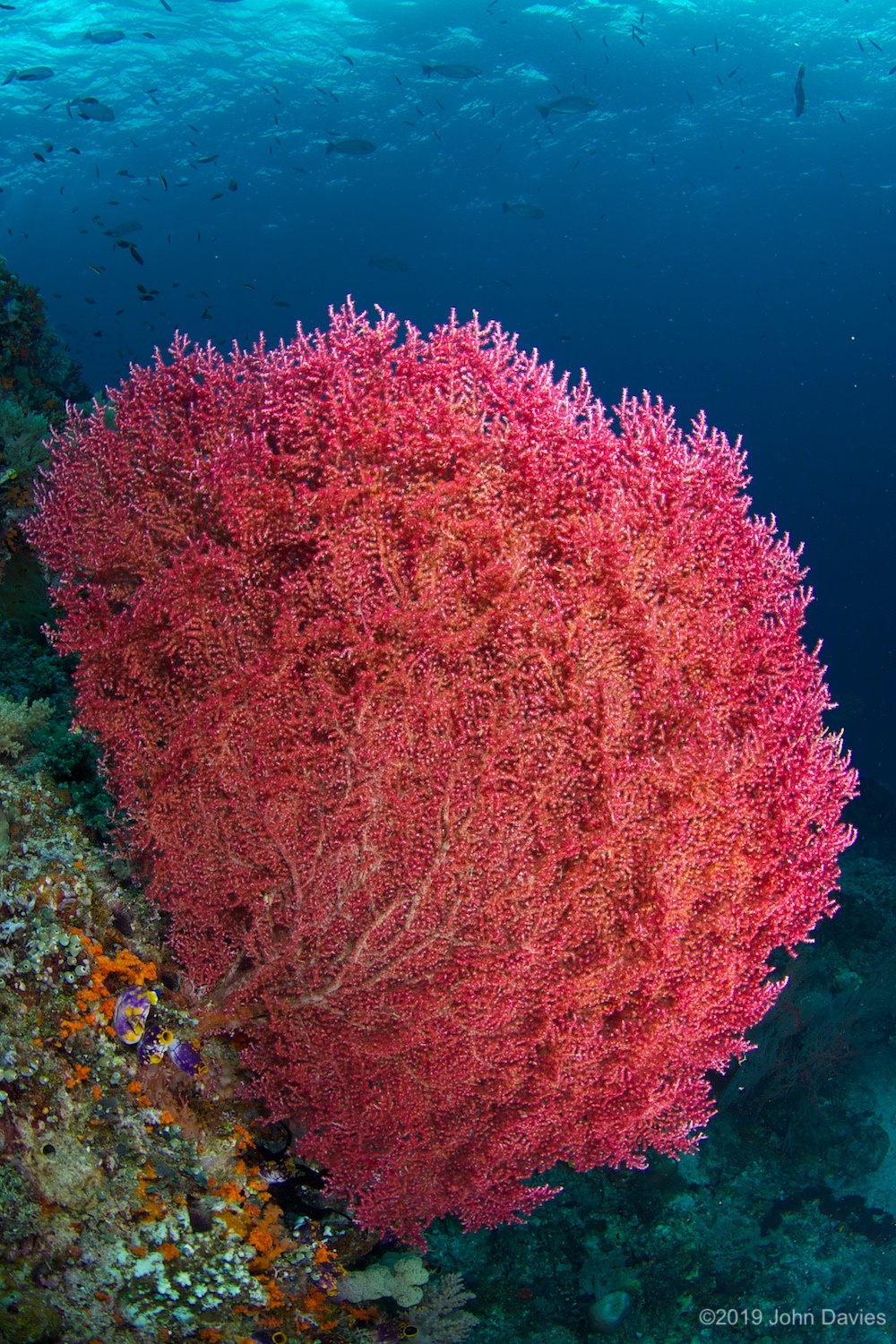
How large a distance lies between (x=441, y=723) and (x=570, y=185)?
5539 centimetres

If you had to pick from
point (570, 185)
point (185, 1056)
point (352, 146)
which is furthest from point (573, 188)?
point (185, 1056)

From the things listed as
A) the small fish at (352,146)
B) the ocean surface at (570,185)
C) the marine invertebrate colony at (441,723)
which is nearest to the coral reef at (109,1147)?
the marine invertebrate colony at (441,723)

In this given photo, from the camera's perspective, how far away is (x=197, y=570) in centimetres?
→ 310

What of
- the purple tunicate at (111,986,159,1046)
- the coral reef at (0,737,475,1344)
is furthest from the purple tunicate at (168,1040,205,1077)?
the purple tunicate at (111,986,159,1046)

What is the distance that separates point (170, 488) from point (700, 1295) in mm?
9434

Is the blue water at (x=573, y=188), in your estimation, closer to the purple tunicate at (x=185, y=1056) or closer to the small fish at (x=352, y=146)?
the small fish at (x=352, y=146)

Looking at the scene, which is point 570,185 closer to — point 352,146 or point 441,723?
point 352,146

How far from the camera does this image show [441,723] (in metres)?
2.98

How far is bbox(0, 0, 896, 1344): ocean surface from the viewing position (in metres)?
35.5

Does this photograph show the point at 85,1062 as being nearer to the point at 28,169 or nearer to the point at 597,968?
the point at 597,968

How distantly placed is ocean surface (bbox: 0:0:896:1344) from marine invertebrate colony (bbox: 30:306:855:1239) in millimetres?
15952

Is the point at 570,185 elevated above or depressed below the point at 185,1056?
above

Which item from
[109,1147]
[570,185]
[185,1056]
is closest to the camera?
[109,1147]

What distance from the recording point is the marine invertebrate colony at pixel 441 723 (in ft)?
9.77
